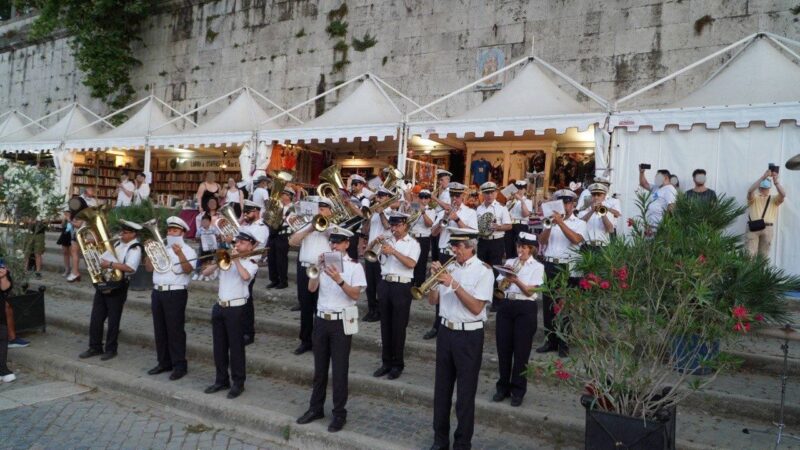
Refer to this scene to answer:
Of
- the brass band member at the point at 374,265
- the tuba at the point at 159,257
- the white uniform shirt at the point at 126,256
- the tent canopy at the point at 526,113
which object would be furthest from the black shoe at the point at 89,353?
the tent canopy at the point at 526,113

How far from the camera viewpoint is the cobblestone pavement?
5.57 m

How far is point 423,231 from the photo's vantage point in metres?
8.69

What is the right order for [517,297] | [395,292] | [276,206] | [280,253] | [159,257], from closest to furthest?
[517,297] < [395,292] < [159,257] < [276,206] < [280,253]

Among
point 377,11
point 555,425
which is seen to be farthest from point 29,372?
point 377,11

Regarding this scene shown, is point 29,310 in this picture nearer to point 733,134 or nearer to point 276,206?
point 276,206

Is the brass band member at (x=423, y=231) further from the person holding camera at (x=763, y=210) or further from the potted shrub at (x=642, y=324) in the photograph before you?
the person holding camera at (x=763, y=210)

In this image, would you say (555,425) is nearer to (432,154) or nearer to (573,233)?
(573,233)

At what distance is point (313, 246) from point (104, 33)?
18045 millimetres

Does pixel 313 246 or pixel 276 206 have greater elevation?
pixel 276 206

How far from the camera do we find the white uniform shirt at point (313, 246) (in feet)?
24.8

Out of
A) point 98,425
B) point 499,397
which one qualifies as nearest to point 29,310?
point 98,425

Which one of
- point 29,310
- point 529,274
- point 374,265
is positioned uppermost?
point 529,274

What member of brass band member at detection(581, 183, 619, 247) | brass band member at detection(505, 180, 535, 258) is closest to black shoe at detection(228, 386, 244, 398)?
brass band member at detection(581, 183, 619, 247)

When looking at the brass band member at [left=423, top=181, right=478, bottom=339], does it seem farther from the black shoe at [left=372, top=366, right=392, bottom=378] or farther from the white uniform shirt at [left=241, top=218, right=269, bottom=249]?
the white uniform shirt at [left=241, top=218, right=269, bottom=249]
